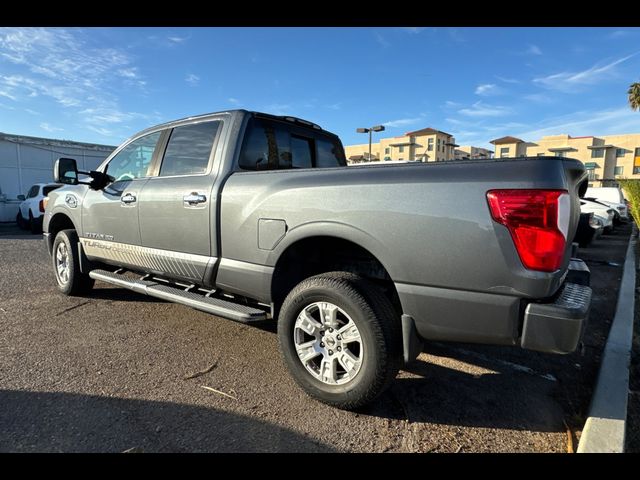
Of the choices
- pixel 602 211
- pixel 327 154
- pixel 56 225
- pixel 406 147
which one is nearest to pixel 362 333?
pixel 327 154

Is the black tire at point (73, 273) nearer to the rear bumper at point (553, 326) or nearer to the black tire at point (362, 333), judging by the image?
the black tire at point (362, 333)

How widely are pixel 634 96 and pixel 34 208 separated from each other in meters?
42.8

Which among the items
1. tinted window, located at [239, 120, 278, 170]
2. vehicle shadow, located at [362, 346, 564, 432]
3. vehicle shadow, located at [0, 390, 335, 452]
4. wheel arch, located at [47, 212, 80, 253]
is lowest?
vehicle shadow, located at [362, 346, 564, 432]

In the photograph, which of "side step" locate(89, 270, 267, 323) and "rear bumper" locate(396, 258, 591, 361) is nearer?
"rear bumper" locate(396, 258, 591, 361)

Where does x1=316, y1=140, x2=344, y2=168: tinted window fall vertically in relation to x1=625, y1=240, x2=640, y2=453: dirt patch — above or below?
above

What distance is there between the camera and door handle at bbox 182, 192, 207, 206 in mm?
3297

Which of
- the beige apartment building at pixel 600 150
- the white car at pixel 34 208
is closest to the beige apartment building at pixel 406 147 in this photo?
the beige apartment building at pixel 600 150

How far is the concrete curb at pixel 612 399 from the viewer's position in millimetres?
2121

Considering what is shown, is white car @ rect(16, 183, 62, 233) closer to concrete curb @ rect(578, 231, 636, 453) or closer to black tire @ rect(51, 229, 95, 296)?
black tire @ rect(51, 229, 95, 296)

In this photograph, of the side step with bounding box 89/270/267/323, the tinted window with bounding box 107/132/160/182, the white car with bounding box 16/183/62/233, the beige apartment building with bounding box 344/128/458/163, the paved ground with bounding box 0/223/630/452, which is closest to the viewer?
the paved ground with bounding box 0/223/630/452

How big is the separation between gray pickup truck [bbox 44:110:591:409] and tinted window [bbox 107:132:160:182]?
29mm

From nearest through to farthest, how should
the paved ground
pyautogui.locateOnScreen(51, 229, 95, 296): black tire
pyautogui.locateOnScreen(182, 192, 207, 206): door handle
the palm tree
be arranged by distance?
the paved ground, pyautogui.locateOnScreen(182, 192, 207, 206): door handle, pyautogui.locateOnScreen(51, 229, 95, 296): black tire, the palm tree

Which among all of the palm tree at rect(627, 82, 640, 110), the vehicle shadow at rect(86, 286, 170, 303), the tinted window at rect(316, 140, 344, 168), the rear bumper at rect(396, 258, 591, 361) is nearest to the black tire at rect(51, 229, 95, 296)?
the vehicle shadow at rect(86, 286, 170, 303)

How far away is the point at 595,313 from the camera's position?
16.0 feet
